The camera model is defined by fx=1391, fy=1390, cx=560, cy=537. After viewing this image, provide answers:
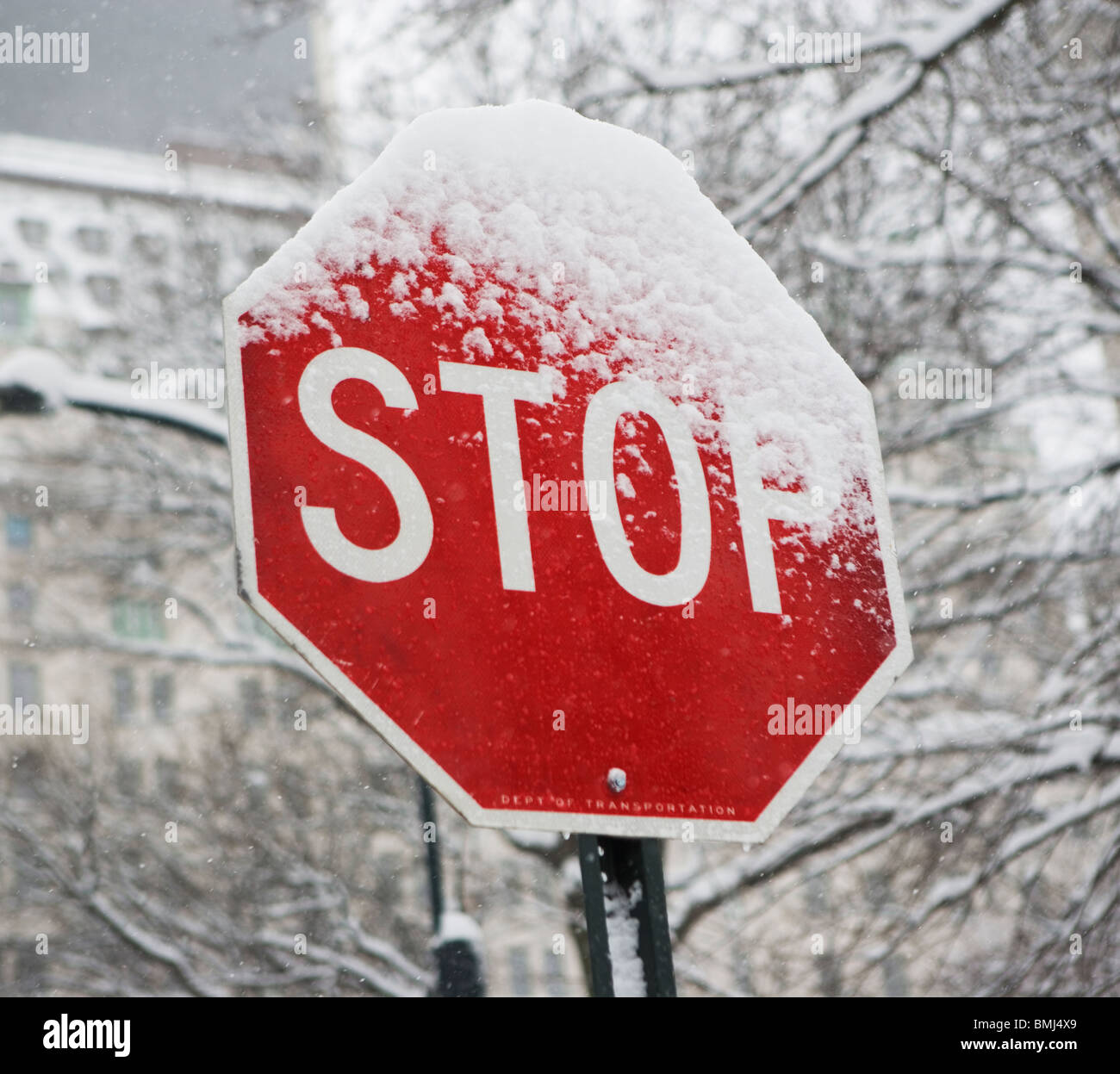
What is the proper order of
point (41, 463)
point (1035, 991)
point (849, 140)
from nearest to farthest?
point (849, 140)
point (1035, 991)
point (41, 463)

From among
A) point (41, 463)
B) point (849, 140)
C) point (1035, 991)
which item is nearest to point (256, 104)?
point (41, 463)

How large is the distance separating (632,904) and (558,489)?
0.50 meters

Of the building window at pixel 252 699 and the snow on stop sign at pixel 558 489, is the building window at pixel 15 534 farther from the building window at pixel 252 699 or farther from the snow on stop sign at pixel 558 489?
the snow on stop sign at pixel 558 489

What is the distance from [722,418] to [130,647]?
12.0 m

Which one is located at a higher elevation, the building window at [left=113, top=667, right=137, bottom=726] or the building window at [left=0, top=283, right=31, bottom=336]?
the building window at [left=0, top=283, right=31, bottom=336]

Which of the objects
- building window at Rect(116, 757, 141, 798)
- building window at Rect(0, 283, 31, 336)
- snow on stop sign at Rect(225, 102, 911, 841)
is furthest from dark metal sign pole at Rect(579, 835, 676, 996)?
building window at Rect(0, 283, 31, 336)

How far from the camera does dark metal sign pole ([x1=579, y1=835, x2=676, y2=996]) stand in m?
1.59

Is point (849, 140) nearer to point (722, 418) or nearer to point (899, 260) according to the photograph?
point (899, 260)

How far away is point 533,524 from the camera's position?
1.65m

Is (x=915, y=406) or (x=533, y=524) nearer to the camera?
(x=533, y=524)

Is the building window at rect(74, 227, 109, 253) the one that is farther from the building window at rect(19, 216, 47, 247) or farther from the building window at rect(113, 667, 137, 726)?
the building window at rect(19, 216, 47, 247)

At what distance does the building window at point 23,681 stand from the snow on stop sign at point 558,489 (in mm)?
47097

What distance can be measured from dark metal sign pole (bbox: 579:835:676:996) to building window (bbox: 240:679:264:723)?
37.4 ft

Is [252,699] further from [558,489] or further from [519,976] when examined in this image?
[558,489]
